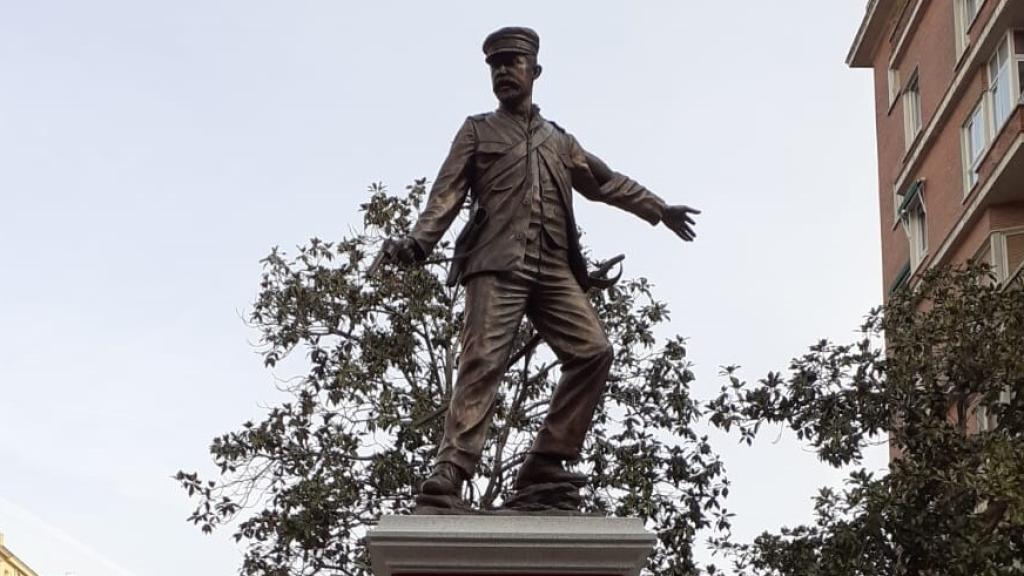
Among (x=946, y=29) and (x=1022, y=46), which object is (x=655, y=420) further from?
(x=946, y=29)

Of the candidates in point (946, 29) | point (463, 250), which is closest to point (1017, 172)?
point (946, 29)

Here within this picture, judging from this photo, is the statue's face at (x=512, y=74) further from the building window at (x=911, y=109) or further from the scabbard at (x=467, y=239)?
the building window at (x=911, y=109)

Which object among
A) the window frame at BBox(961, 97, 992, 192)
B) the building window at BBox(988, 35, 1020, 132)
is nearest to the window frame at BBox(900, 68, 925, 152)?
the window frame at BBox(961, 97, 992, 192)

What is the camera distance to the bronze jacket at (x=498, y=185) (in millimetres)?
8914

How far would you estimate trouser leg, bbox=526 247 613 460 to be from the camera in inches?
348

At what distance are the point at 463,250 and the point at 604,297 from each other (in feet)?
39.4

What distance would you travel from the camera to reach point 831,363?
62.2 ft

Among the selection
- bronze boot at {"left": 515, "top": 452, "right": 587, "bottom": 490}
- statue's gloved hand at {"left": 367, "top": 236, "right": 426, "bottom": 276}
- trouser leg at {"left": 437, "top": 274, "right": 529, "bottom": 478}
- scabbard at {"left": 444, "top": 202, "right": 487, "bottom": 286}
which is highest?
scabbard at {"left": 444, "top": 202, "right": 487, "bottom": 286}

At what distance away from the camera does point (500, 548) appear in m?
8.07

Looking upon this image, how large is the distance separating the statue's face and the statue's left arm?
0.41 metres

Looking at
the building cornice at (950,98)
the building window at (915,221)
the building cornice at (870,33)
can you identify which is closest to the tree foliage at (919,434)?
the building cornice at (950,98)

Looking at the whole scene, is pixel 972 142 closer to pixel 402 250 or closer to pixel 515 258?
pixel 515 258

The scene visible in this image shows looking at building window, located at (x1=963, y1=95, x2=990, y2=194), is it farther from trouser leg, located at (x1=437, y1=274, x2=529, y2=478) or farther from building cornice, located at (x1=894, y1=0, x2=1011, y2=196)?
trouser leg, located at (x1=437, y1=274, x2=529, y2=478)

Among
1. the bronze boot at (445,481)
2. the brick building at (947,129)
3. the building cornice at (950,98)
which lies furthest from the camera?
the building cornice at (950,98)
